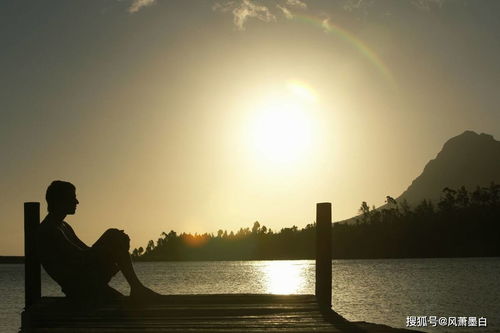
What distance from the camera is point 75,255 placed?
10.2 meters

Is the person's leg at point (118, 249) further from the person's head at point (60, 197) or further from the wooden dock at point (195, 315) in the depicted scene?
the person's head at point (60, 197)

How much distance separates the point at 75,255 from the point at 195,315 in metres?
2.23

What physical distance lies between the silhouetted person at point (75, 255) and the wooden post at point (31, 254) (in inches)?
109

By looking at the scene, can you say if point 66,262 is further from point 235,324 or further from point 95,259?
point 235,324

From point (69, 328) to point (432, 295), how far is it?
8077 centimetres

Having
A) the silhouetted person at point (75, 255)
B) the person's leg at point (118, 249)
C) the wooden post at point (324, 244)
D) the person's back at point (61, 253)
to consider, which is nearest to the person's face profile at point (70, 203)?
the silhouetted person at point (75, 255)

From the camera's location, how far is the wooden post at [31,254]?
13.0m

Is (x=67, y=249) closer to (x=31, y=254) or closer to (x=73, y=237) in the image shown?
(x=73, y=237)

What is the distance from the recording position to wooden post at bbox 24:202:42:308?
13031 millimetres

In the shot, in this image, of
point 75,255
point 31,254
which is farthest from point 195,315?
point 31,254

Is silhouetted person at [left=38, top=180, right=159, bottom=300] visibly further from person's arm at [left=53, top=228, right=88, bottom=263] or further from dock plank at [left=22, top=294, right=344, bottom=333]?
dock plank at [left=22, top=294, right=344, bottom=333]

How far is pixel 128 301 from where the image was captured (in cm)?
1045

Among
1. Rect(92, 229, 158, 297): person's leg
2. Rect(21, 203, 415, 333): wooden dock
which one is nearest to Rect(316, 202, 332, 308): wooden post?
Rect(21, 203, 415, 333): wooden dock

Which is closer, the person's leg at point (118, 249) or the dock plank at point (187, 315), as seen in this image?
the dock plank at point (187, 315)
